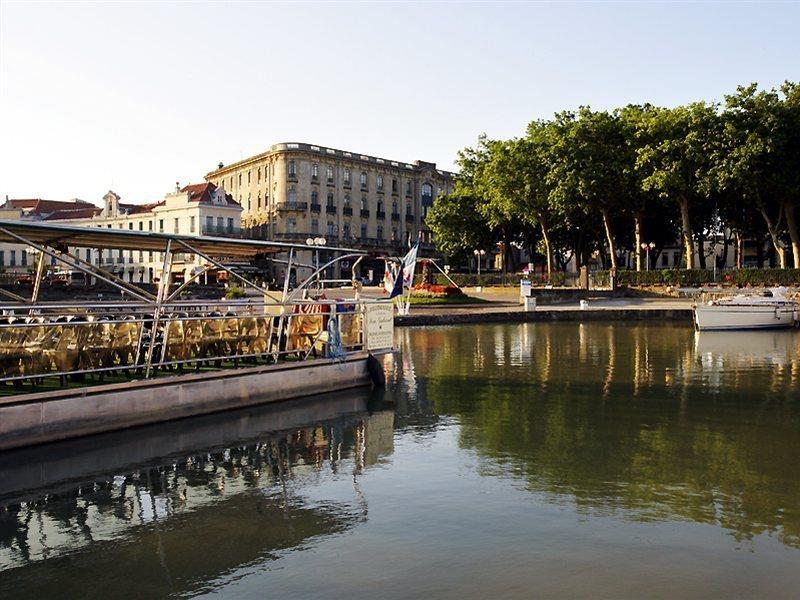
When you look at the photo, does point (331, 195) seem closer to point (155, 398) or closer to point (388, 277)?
point (388, 277)

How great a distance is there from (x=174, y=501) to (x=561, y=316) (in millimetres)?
38715

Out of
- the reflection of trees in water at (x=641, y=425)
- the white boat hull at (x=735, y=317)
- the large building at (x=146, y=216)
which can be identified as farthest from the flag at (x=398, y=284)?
the large building at (x=146, y=216)

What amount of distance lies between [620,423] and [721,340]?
20448 millimetres

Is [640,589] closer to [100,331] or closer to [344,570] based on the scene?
[344,570]

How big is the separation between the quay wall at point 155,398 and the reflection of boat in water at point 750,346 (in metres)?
14.5

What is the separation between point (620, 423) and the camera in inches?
589

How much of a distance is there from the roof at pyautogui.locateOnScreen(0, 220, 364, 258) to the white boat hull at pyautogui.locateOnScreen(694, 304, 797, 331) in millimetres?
25077

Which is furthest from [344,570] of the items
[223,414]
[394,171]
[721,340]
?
[394,171]

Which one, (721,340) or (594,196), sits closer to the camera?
(721,340)

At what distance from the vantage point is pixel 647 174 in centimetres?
6116

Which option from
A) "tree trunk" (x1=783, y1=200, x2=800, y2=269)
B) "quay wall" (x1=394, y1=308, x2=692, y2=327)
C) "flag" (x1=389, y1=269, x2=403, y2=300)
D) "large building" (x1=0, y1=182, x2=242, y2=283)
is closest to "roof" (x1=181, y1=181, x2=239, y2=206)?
"large building" (x1=0, y1=182, x2=242, y2=283)

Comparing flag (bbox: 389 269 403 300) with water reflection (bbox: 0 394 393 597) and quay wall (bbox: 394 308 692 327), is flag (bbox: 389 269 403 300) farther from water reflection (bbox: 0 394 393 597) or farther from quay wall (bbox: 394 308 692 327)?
water reflection (bbox: 0 394 393 597)

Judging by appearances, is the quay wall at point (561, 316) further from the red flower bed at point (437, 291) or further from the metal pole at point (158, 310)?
the metal pole at point (158, 310)

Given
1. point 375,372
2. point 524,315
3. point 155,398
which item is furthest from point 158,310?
point 524,315
